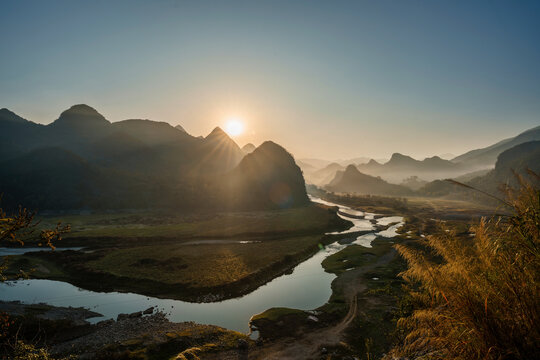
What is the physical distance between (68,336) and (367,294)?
39.4 meters

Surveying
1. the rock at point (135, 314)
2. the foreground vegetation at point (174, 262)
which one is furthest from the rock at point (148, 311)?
the foreground vegetation at point (174, 262)

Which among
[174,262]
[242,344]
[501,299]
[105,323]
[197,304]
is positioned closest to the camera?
[501,299]

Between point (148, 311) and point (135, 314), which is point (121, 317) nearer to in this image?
point (135, 314)

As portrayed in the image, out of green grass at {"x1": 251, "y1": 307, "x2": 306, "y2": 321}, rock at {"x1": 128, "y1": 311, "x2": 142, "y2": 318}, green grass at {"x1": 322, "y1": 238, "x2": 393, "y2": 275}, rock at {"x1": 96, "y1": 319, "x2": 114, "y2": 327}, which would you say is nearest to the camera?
rock at {"x1": 96, "y1": 319, "x2": 114, "y2": 327}

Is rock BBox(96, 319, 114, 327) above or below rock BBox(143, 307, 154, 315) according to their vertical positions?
above

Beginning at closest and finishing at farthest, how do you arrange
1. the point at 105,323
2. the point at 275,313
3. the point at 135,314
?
the point at 105,323, the point at 275,313, the point at 135,314

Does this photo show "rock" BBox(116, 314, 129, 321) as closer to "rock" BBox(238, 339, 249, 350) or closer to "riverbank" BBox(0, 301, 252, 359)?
"riverbank" BBox(0, 301, 252, 359)

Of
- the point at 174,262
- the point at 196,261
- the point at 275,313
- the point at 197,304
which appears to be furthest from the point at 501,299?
the point at 174,262

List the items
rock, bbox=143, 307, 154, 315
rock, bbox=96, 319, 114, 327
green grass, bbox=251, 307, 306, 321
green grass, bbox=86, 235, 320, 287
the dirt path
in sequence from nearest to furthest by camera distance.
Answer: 1. the dirt path
2. rock, bbox=96, 319, 114, 327
3. green grass, bbox=251, 307, 306, 321
4. rock, bbox=143, 307, 154, 315
5. green grass, bbox=86, 235, 320, 287

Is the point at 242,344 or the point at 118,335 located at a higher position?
the point at 242,344

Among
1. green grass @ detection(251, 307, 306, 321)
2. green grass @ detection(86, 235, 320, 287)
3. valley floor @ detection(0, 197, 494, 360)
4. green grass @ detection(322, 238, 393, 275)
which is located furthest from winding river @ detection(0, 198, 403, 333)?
green grass @ detection(86, 235, 320, 287)

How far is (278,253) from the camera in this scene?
60.4 meters

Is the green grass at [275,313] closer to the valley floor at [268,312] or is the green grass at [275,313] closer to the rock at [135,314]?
the valley floor at [268,312]

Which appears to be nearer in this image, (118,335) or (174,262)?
(118,335)
